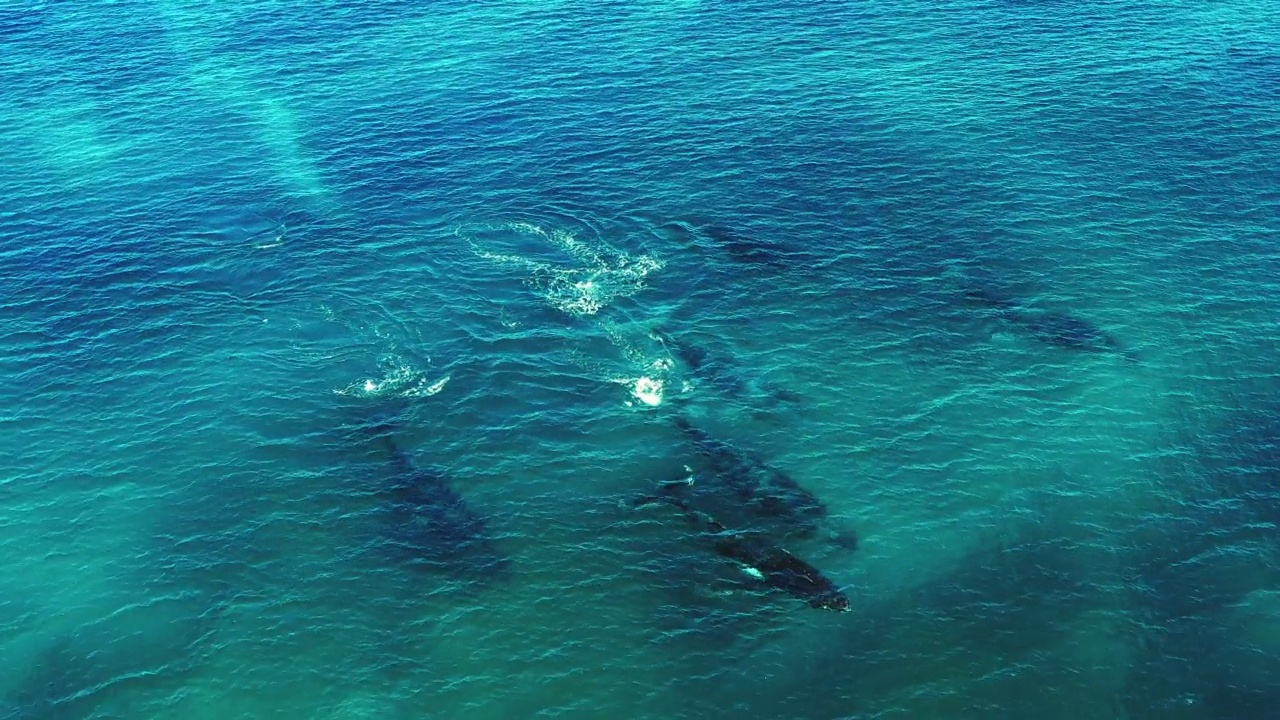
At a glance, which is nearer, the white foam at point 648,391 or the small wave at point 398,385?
the white foam at point 648,391

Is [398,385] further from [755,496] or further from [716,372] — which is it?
[755,496]

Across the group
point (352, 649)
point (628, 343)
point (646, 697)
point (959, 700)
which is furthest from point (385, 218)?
point (959, 700)


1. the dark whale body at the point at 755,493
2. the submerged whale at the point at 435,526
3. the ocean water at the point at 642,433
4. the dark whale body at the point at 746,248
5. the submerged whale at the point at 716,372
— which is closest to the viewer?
the ocean water at the point at 642,433

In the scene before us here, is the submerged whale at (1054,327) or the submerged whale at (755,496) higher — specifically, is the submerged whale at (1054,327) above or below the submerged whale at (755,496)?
above

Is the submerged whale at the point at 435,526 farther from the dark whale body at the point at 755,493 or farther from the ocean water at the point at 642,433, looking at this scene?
the dark whale body at the point at 755,493

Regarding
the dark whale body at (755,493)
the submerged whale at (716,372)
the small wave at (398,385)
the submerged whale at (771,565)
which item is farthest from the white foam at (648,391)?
the small wave at (398,385)

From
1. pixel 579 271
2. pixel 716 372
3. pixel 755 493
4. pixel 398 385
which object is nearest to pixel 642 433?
pixel 716 372

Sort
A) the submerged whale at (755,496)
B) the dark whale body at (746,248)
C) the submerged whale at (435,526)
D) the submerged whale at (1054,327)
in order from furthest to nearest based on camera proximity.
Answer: the dark whale body at (746,248) < the submerged whale at (1054,327) < the submerged whale at (755,496) < the submerged whale at (435,526)

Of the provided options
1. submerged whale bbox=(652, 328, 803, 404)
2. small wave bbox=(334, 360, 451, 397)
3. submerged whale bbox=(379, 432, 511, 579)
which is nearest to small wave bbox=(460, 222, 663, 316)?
submerged whale bbox=(652, 328, 803, 404)
